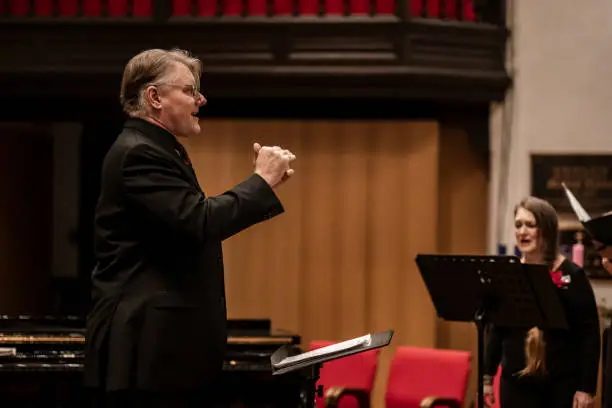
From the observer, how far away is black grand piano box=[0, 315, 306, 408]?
5.56m

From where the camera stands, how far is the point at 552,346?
16.2 feet

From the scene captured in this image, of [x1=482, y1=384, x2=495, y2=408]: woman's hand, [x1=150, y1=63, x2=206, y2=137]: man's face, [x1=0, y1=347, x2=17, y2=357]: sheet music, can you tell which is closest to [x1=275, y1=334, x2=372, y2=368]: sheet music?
[x1=150, y1=63, x2=206, y2=137]: man's face

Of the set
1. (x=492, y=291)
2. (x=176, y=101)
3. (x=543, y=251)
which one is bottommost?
(x=492, y=291)

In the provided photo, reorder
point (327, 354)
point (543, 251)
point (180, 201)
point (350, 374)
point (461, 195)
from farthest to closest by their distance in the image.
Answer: point (461, 195)
point (350, 374)
point (543, 251)
point (327, 354)
point (180, 201)

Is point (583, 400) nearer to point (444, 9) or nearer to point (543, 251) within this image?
point (543, 251)

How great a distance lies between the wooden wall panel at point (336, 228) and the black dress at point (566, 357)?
281 cm

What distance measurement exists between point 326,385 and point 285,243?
1.59 metres

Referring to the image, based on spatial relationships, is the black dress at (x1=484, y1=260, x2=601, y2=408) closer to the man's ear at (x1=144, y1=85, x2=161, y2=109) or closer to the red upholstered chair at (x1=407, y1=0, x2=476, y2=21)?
the man's ear at (x1=144, y1=85, x2=161, y2=109)

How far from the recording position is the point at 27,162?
7.98m

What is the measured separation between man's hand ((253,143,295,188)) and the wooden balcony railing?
16.7 ft

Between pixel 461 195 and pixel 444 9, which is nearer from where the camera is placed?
pixel 444 9

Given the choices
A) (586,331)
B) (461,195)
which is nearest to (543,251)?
(586,331)

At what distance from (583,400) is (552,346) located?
0.91 feet

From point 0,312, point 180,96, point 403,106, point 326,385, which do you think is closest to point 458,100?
point 403,106
